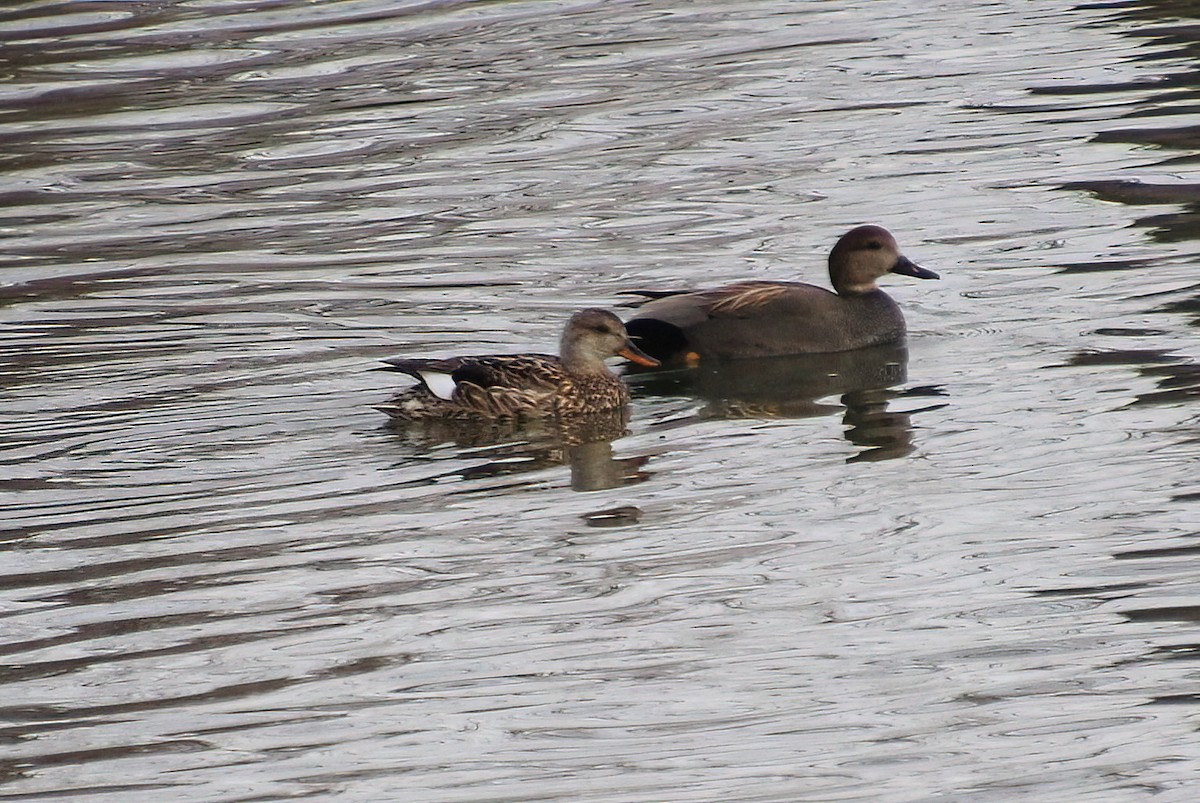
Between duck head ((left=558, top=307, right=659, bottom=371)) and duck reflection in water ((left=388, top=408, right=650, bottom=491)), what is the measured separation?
28cm

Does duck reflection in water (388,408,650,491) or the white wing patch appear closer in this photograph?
duck reflection in water (388,408,650,491)

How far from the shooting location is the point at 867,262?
11609 millimetres

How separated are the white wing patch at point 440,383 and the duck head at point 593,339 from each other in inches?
26.3

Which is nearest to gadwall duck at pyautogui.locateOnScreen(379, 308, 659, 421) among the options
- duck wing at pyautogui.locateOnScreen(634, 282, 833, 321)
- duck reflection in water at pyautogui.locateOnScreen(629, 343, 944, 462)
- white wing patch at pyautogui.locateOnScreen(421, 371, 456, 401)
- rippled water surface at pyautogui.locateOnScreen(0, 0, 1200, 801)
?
A: white wing patch at pyautogui.locateOnScreen(421, 371, 456, 401)

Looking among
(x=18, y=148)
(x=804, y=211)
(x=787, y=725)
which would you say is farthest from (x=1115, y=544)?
(x=18, y=148)

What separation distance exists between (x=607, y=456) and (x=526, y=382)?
783mm

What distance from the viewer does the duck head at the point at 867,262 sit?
37.9ft

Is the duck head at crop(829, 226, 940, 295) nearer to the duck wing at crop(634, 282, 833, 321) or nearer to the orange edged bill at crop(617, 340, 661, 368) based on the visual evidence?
the duck wing at crop(634, 282, 833, 321)

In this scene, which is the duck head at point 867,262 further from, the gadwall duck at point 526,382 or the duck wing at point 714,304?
the gadwall duck at point 526,382

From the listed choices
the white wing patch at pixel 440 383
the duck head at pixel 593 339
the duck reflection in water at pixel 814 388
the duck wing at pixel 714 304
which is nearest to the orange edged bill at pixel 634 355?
the duck head at pixel 593 339

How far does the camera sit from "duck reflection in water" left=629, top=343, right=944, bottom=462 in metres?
9.73

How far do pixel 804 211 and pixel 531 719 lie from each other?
808 centimetres

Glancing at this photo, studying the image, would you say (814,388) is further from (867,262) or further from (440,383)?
(440,383)

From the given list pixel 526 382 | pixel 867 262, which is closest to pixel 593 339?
pixel 526 382
